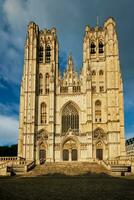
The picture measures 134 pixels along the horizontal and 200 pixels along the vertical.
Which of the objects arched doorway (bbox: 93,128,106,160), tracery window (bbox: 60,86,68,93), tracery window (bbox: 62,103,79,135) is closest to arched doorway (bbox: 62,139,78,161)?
tracery window (bbox: 62,103,79,135)

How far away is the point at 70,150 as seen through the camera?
58.7 metres

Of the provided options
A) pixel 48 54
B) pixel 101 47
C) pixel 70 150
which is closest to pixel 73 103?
pixel 70 150

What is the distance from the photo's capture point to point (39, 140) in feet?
194

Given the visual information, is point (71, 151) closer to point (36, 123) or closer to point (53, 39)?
point (36, 123)

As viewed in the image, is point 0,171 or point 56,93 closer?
point 0,171

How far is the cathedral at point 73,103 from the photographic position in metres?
57.8

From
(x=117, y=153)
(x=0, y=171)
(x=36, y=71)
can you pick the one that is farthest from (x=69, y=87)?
(x=0, y=171)

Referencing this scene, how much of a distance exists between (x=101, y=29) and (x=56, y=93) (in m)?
16.2

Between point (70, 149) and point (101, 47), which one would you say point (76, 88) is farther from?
point (70, 149)

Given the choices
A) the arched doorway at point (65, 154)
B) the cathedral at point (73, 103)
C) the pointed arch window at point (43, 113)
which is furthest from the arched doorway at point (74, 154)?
the pointed arch window at point (43, 113)

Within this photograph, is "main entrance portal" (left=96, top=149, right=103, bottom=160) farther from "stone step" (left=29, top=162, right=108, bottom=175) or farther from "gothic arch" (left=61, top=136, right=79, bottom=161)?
"stone step" (left=29, top=162, right=108, bottom=175)

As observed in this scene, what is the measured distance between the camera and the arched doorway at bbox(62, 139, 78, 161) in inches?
2303

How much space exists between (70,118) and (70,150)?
19.2ft

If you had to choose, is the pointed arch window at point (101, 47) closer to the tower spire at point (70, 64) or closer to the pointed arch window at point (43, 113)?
the tower spire at point (70, 64)
